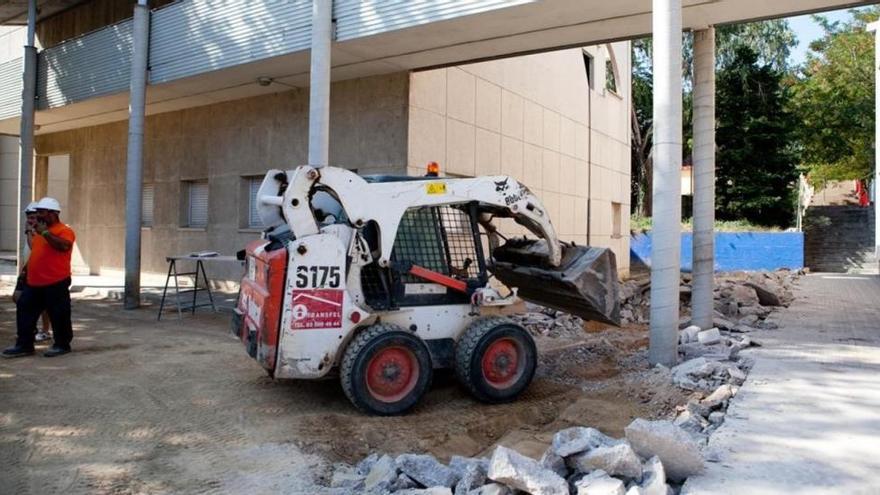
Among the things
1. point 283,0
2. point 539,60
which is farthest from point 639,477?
point 539,60

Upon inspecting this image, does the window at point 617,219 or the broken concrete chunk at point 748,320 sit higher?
the window at point 617,219

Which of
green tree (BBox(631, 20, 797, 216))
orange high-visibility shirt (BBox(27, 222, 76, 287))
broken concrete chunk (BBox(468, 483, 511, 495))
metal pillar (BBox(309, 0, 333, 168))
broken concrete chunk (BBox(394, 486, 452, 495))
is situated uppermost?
green tree (BBox(631, 20, 797, 216))

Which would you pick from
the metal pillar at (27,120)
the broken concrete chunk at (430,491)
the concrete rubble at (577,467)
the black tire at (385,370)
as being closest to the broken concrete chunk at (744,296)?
the concrete rubble at (577,467)

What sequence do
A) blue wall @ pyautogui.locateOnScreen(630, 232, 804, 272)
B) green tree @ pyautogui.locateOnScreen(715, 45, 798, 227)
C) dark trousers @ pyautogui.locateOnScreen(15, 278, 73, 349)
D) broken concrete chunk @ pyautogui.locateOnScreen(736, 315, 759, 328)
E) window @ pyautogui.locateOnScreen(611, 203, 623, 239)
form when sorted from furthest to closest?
green tree @ pyautogui.locateOnScreen(715, 45, 798, 227)
blue wall @ pyautogui.locateOnScreen(630, 232, 804, 272)
window @ pyautogui.locateOnScreen(611, 203, 623, 239)
broken concrete chunk @ pyautogui.locateOnScreen(736, 315, 759, 328)
dark trousers @ pyautogui.locateOnScreen(15, 278, 73, 349)

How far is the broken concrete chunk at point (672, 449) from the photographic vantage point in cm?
372

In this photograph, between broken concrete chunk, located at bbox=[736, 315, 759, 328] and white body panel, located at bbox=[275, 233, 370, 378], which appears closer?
white body panel, located at bbox=[275, 233, 370, 378]

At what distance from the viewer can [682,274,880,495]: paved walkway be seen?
12.1 ft

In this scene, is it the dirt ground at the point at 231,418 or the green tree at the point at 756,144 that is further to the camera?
the green tree at the point at 756,144

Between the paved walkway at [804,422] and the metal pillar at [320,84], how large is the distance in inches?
251

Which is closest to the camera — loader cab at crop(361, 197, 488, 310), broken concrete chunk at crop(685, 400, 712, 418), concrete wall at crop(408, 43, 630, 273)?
broken concrete chunk at crop(685, 400, 712, 418)

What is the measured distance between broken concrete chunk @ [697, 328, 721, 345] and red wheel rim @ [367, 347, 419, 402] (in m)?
4.03

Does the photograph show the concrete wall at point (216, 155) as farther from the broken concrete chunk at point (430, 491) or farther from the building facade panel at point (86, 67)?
the broken concrete chunk at point (430, 491)

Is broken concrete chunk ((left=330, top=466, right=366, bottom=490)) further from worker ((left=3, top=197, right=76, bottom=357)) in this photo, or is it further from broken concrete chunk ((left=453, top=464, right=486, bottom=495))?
worker ((left=3, top=197, right=76, bottom=357))

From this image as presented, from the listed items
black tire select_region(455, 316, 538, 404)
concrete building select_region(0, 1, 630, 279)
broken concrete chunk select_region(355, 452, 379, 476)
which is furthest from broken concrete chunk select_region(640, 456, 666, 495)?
concrete building select_region(0, 1, 630, 279)
